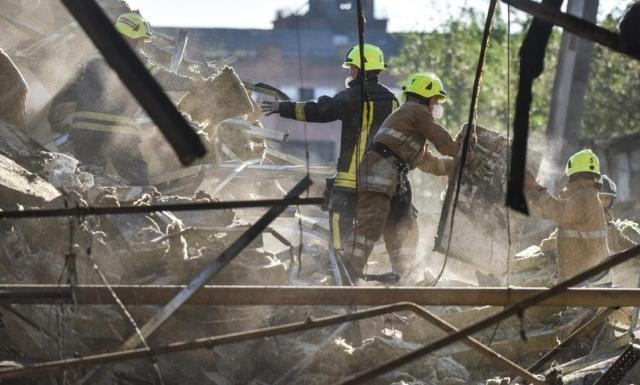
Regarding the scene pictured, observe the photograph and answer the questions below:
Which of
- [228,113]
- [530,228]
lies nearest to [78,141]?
[228,113]

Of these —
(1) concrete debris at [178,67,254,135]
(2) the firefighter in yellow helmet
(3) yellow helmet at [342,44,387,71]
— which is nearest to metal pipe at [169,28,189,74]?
(1) concrete debris at [178,67,254,135]

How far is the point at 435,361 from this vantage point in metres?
8.37

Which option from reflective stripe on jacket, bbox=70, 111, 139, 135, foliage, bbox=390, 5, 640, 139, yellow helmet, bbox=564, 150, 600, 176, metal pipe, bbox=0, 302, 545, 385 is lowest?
metal pipe, bbox=0, 302, 545, 385

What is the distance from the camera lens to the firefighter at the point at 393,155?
9.95m

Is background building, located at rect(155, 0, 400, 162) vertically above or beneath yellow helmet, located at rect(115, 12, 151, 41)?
above

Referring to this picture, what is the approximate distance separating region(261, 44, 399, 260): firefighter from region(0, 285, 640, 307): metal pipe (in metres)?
4.34

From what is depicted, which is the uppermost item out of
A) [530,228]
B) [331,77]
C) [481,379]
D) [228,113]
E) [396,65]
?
[331,77]

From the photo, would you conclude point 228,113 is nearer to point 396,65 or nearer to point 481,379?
point 481,379

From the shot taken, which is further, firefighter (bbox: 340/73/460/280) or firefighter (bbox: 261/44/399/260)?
firefighter (bbox: 261/44/399/260)

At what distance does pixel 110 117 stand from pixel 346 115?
8.66 ft

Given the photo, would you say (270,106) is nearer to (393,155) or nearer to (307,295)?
(393,155)

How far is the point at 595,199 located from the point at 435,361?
2476 millimetres

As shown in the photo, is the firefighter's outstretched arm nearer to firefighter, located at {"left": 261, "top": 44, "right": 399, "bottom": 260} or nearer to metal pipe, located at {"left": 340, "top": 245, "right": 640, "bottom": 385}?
firefighter, located at {"left": 261, "top": 44, "right": 399, "bottom": 260}

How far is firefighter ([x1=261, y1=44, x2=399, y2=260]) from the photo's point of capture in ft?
33.4
